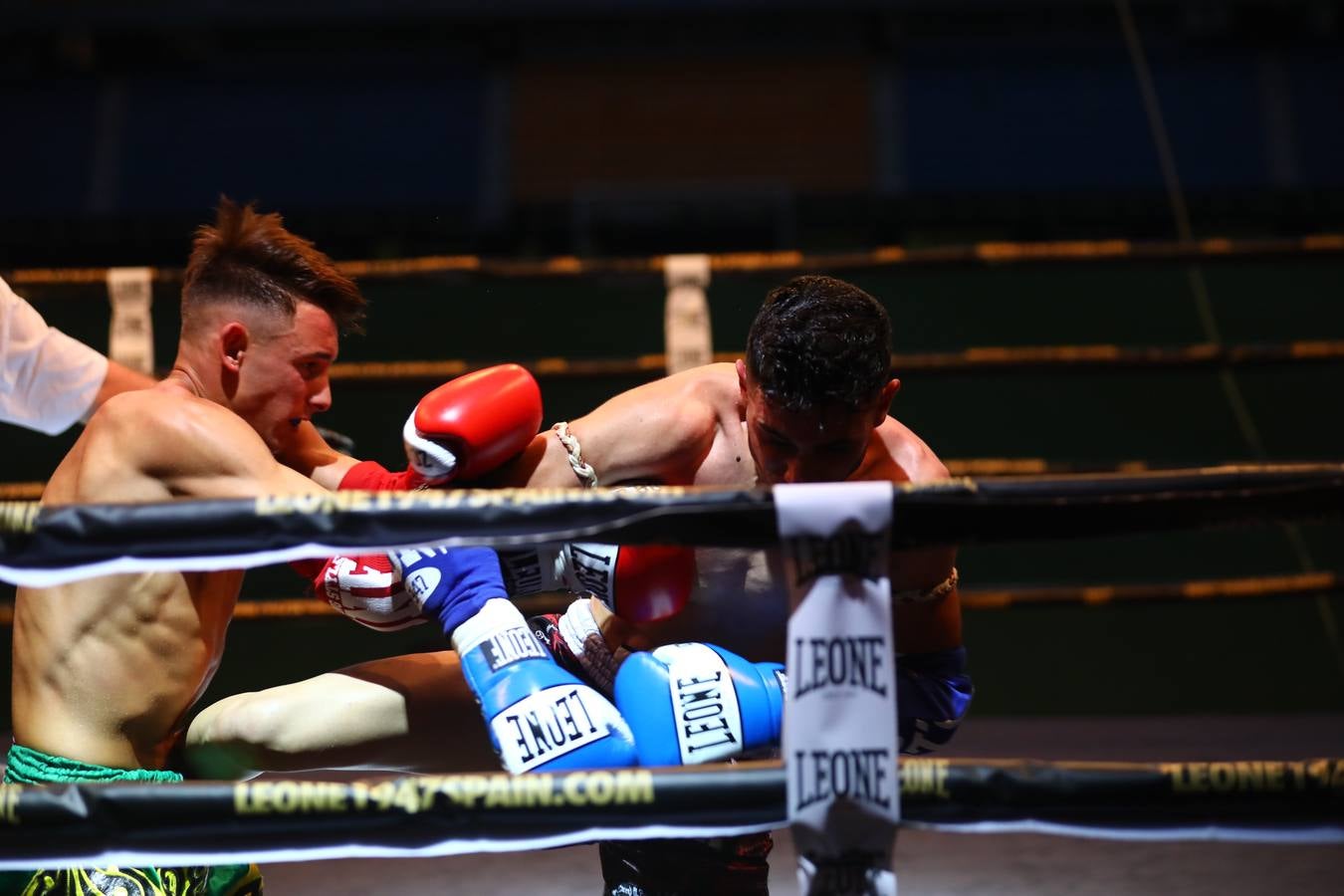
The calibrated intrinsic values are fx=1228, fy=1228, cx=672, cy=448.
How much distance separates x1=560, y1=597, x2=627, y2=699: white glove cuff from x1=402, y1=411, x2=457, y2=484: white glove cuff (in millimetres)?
347

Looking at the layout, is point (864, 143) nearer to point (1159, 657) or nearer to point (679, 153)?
point (679, 153)

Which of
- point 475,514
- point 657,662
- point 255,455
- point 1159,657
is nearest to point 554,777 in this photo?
point 475,514

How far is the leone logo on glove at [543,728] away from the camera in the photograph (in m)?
1.17

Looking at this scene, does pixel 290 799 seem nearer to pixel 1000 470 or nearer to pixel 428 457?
pixel 428 457

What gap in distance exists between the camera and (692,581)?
4.65ft

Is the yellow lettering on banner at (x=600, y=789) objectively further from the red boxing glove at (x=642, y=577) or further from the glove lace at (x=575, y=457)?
the glove lace at (x=575, y=457)

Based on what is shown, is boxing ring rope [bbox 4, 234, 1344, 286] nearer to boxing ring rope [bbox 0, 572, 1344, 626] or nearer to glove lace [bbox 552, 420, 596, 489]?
boxing ring rope [bbox 0, 572, 1344, 626]

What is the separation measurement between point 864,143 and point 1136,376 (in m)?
5.38

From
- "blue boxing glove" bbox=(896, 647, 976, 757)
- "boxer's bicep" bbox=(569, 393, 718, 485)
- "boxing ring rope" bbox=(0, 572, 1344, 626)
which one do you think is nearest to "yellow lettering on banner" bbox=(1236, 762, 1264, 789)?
"blue boxing glove" bbox=(896, 647, 976, 757)

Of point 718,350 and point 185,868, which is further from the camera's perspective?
point 718,350

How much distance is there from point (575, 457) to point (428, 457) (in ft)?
0.70

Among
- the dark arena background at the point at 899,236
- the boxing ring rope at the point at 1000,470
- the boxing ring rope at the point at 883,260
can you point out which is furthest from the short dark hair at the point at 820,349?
the boxing ring rope at the point at 1000,470

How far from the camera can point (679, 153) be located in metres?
8.85

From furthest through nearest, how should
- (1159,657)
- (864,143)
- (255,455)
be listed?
1. (864,143)
2. (1159,657)
3. (255,455)
